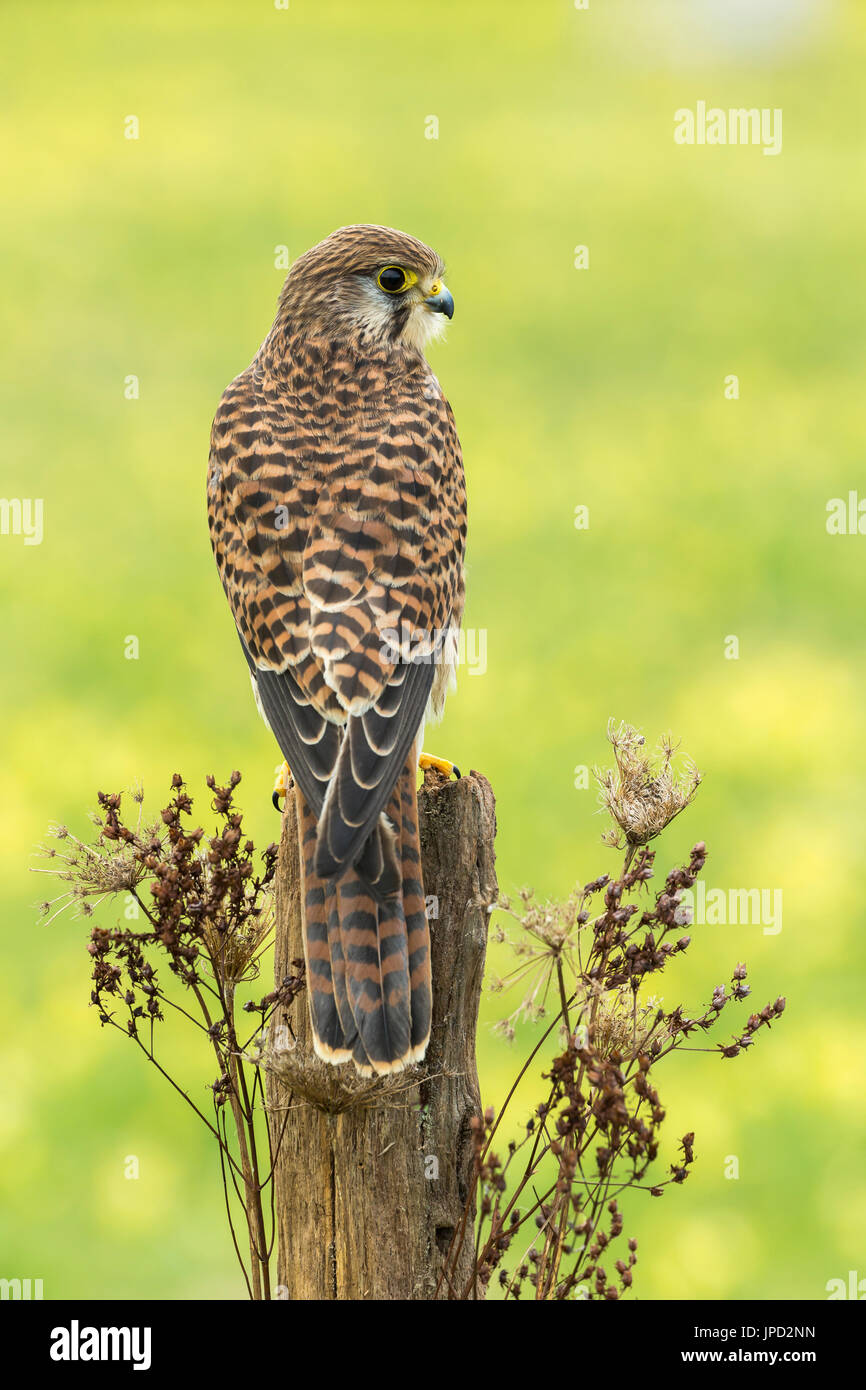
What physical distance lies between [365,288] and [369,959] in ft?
6.36

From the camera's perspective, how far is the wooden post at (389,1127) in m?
2.82

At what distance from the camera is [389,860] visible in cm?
280

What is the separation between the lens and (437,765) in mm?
3494

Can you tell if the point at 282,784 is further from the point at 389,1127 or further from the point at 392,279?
the point at 392,279

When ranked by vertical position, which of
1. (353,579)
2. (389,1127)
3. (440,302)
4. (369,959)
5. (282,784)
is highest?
(440,302)

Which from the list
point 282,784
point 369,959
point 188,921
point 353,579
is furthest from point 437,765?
point 188,921

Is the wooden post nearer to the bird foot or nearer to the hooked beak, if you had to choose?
the bird foot

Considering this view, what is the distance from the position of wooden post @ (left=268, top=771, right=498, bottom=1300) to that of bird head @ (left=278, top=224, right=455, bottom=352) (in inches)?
56.9

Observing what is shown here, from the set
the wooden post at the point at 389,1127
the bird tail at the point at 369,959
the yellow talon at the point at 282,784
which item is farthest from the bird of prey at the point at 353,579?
the yellow talon at the point at 282,784

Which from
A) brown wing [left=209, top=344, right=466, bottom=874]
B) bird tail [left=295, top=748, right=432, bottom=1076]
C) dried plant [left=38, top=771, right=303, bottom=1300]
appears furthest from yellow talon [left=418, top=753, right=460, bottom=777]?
dried plant [left=38, top=771, right=303, bottom=1300]

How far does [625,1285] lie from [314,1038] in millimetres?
743

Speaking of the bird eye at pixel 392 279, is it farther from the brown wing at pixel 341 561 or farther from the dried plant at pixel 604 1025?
the dried plant at pixel 604 1025

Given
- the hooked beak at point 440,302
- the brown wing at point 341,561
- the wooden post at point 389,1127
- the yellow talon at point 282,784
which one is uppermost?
the hooked beak at point 440,302
